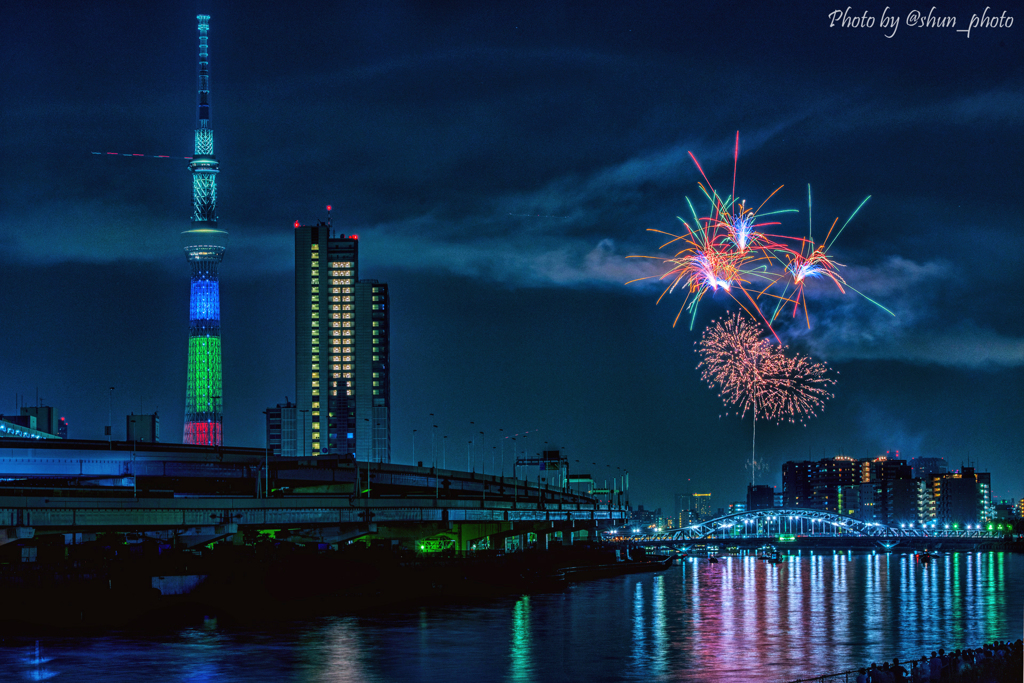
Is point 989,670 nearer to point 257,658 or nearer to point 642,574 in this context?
point 257,658

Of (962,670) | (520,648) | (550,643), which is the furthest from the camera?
(550,643)

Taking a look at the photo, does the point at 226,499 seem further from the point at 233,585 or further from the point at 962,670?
the point at 962,670

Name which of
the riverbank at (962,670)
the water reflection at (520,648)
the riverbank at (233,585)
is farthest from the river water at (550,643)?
the riverbank at (962,670)

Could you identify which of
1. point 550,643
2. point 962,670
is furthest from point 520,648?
point 962,670

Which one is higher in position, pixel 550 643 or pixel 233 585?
pixel 233 585

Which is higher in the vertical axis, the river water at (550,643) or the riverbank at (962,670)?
the riverbank at (962,670)

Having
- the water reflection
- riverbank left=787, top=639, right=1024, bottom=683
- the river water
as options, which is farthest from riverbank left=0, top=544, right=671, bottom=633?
riverbank left=787, top=639, right=1024, bottom=683

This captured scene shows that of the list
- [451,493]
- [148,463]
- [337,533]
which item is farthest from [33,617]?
[451,493]

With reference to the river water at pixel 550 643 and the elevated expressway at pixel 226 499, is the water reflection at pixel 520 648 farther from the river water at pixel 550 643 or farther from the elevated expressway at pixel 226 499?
the elevated expressway at pixel 226 499
